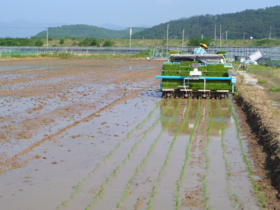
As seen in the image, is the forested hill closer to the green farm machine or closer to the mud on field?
the green farm machine

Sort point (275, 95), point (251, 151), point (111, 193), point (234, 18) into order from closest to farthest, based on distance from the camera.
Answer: point (111, 193), point (251, 151), point (275, 95), point (234, 18)

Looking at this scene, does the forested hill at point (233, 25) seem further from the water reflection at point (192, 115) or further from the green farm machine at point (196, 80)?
the water reflection at point (192, 115)

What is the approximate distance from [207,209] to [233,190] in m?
0.77

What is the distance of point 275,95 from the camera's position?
46.4ft

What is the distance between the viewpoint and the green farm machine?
1295cm

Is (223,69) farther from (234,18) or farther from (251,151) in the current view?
(234,18)

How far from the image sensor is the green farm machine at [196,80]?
12945mm

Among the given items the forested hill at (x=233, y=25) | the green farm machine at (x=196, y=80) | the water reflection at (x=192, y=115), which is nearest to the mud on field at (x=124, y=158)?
the water reflection at (x=192, y=115)

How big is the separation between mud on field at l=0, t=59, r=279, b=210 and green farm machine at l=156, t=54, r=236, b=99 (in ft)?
4.88

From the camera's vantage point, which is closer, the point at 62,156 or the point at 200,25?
the point at 62,156

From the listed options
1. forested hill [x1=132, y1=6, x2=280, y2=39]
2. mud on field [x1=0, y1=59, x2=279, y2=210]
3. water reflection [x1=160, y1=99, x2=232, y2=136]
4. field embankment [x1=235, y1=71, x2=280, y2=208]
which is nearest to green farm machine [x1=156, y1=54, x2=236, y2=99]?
water reflection [x1=160, y1=99, x2=232, y2=136]

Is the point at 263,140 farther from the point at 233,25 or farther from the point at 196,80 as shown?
the point at 233,25

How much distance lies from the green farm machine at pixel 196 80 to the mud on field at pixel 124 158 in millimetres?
1488

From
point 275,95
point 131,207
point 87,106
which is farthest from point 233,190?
point 275,95
